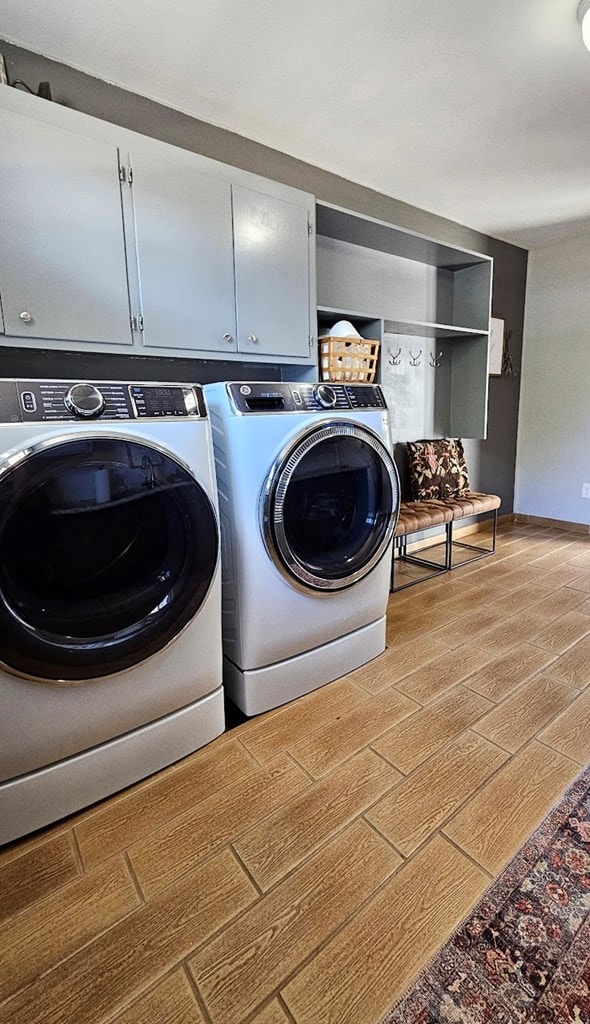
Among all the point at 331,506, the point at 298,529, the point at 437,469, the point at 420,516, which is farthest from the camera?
the point at 437,469

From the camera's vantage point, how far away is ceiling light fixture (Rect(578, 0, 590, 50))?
4.64 ft

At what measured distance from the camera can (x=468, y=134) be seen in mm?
2141

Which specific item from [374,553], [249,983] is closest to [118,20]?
[374,553]

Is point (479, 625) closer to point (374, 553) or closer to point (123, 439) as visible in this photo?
point (374, 553)

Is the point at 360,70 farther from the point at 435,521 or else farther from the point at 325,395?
the point at 435,521

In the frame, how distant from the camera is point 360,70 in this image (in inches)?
67.5

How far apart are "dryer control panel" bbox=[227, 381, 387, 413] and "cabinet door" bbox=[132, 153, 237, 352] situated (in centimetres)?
47

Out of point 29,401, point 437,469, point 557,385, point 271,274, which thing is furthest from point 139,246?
point 557,385

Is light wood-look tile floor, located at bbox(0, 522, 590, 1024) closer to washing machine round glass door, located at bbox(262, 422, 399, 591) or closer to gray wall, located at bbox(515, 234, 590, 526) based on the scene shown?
washing machine round glass door, located at bbox(262, 422, 399, 591)

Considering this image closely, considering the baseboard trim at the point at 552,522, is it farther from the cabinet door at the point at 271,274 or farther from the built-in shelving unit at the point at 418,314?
the cabinet door at the point at 271,274

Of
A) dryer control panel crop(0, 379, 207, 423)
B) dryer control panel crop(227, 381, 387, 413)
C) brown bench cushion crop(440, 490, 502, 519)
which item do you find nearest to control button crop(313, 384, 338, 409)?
dryer control panel crop(227, 381, 387, 413)

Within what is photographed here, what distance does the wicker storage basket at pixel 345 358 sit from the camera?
7.07ft

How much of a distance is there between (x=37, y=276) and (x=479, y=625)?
230 cm

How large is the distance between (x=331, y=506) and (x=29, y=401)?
100 cm
